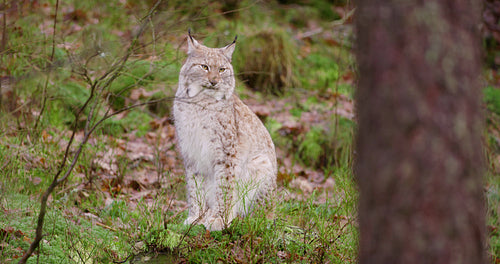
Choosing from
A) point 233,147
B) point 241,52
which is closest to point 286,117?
point 241,52

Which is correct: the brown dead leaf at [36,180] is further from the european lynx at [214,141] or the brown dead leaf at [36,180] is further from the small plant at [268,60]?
the small plant at [268,60]

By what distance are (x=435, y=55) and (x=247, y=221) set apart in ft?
6.76

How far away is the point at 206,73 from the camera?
15.1 ft

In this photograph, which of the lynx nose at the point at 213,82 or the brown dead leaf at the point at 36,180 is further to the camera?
the brown dead leaf at the point at 36,180

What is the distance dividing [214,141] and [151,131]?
3.05m

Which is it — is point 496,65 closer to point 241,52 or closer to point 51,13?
point 241,52

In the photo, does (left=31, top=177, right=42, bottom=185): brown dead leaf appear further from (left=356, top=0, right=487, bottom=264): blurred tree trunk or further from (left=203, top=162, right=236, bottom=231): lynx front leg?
(left=356, top=0, right=487, bottom=264): blurred tree trunk

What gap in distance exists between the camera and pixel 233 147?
15.1 ft

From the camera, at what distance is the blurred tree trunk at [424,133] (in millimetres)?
1670

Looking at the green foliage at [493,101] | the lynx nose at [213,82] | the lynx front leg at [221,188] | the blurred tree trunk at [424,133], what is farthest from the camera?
the green foliage at [493,101]

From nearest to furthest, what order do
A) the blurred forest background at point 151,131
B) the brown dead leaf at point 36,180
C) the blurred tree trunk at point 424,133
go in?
the blurred tree trunk at point 424,133, the blurred forest background at point 151,131, the brown dead leaf at point 36,180

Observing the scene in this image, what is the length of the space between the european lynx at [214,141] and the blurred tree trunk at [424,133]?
9.20 feet

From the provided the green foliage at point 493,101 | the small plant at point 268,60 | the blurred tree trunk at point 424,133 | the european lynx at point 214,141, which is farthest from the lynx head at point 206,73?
the green foliage at point 493,101

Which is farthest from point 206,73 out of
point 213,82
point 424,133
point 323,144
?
point 323,144
